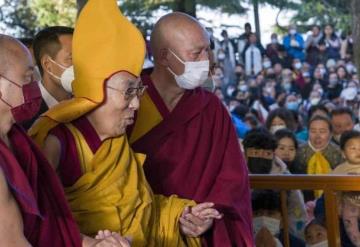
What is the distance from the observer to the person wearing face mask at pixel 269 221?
482 cm

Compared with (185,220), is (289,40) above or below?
below

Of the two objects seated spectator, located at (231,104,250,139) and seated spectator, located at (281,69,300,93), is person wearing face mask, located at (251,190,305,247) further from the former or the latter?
seated spectator, located at (281,69,300,93)

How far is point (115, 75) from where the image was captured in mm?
3205

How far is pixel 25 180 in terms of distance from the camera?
2633 millimetres

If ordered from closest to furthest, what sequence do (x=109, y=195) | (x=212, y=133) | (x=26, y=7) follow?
(x=109, y=195) < (x=212, y=133) < (x=26, y=7)

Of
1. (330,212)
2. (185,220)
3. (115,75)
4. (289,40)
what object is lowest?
(289,40)

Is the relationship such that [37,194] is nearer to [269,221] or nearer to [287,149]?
[269,221]

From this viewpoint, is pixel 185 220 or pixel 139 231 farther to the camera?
pixel 185 220

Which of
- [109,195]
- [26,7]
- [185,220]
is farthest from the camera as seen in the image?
[26,7]

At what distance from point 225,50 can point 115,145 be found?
50.7 ft

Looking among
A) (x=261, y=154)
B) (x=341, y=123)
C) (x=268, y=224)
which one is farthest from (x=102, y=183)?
(x=341, y=123)

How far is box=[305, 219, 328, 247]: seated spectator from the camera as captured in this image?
4.70 meters

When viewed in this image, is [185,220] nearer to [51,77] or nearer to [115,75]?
[115,75]

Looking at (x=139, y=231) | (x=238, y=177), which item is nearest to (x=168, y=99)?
(x=238, y=177)
